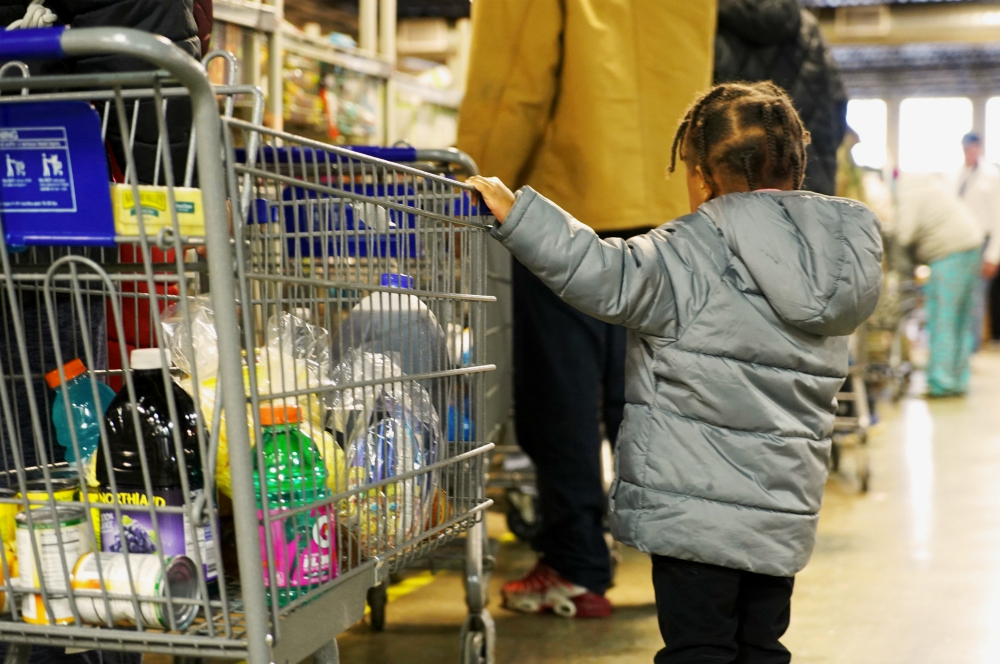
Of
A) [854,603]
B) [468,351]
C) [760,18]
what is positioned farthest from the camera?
[760,18]

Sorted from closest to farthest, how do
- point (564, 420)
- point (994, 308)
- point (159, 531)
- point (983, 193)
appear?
point (159, 531) → point (564, 420) → point (983, 193) → point (994, 308)

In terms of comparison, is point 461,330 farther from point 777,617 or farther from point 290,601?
point 777,617

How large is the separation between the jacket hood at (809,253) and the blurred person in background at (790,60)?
1263mm

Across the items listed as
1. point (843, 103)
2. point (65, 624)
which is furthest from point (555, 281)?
point (843, 103)

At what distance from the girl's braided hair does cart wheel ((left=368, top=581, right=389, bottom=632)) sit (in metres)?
1.32

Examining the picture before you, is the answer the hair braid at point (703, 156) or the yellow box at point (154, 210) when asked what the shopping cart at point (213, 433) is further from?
the hair braid at point (703, 156)

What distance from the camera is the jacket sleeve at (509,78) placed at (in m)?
2.56

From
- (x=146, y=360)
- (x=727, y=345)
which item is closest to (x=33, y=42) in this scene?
(x=146, y=360)

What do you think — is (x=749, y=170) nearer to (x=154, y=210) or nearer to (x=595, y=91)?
(x=595, y=91)

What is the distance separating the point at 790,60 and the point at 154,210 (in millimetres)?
2677

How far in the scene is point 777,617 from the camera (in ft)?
6.15

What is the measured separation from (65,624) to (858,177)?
4735 millimetres

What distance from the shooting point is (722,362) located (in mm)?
1776

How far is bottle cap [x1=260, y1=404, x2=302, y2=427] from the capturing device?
1236 mm
